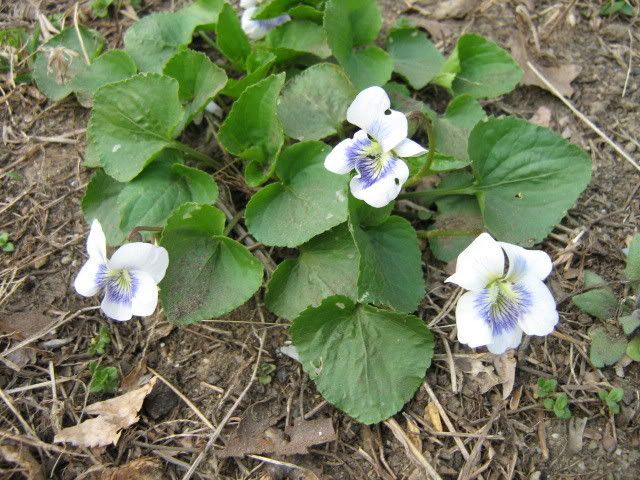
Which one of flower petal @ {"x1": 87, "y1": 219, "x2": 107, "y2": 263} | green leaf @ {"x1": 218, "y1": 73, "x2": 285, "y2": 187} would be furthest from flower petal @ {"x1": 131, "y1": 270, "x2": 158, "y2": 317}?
green leaf @ {"x1": 218, "y1": 73, "x2": 285, "y2": 187}

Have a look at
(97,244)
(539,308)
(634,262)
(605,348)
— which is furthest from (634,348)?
(97,244)

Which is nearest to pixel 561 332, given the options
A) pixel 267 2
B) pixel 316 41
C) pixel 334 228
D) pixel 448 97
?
pixel 334 228

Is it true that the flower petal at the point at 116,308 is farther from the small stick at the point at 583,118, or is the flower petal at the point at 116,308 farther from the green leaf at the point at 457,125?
the small stick at the point at 583,118

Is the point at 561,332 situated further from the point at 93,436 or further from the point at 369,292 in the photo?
the point at 93,436

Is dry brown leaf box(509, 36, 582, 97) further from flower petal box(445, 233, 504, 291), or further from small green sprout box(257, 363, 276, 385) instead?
small green sprout box(257, 363, 276, 385)

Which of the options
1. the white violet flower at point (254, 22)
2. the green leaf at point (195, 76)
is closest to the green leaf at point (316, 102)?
the green leaf at point (195, 76)

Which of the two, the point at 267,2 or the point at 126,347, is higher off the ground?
the point at 267,2

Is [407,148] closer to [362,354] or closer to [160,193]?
[362,354]
